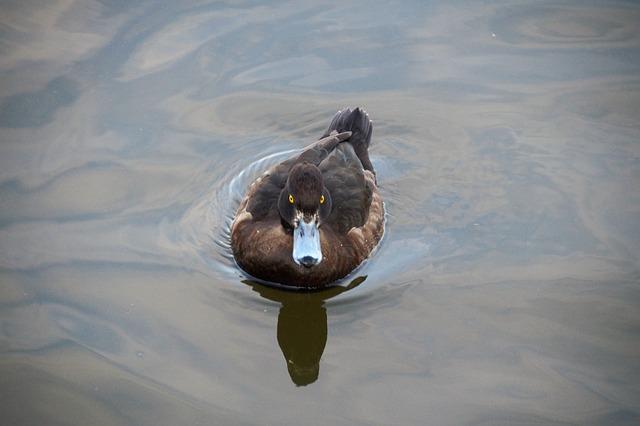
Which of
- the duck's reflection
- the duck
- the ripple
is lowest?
the duck's reflection

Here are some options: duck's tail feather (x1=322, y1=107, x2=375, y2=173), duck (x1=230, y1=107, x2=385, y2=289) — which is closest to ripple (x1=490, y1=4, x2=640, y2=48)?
duck's tail feather (x1=322, y1=107, x2=375, y2=173)

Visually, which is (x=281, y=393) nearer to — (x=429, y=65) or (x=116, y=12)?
(x=429, y=65)

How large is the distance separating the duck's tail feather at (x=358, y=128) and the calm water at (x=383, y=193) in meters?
0.39

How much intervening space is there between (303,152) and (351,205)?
76cm

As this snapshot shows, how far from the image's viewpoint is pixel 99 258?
8586 millimetres

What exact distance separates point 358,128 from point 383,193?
742 millimetres

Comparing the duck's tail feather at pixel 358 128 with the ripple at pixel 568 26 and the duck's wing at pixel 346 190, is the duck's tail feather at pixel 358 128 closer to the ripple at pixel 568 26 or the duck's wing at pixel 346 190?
the duck's wing at pixel 346 190

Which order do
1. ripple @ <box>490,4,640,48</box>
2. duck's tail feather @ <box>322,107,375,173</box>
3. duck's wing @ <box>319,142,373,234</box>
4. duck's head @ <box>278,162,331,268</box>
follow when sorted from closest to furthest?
1. duck's head @ <box>278,162,331,268</box>
2. duck's wing @ <box>319,142,373,234</box>
3. duck's tail feather @ <box>322,107,375,173</box>
4. ripple @ <box>490,4,640,48</box>

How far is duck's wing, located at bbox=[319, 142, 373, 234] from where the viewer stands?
29.1ft

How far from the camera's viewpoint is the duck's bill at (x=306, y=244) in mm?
7957

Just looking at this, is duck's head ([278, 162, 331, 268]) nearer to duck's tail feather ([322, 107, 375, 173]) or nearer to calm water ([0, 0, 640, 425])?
calm water ([0, 0, 640, 425])

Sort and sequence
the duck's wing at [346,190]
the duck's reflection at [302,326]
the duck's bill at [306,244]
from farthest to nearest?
the duck's wing at [346,190] < the duck's bill at [306,244] < the duck's reflection at [302,326]

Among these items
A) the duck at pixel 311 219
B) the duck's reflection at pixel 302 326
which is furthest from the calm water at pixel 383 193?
the duck at pixel 311 219

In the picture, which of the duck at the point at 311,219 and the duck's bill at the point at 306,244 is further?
the duck at the point at 311,219
